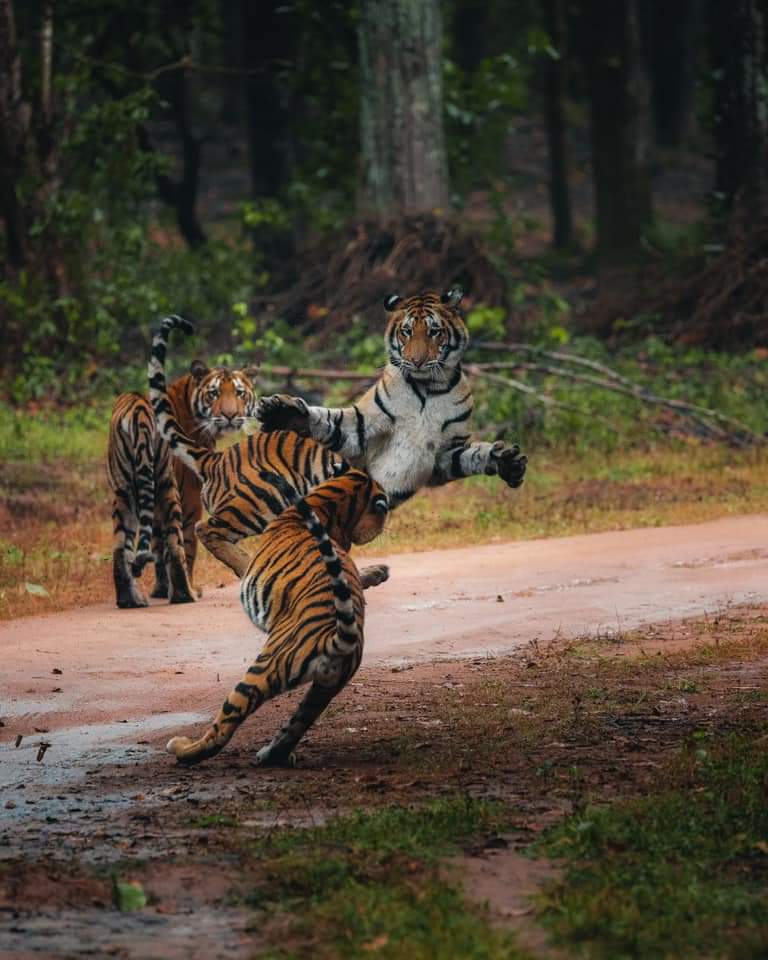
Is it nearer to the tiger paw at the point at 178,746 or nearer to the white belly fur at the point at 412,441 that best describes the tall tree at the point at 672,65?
the white belly fur at the point at 412,441

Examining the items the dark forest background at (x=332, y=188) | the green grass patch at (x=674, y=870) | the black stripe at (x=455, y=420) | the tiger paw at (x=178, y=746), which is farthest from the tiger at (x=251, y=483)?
the dark forest background at (x=332, y=188)

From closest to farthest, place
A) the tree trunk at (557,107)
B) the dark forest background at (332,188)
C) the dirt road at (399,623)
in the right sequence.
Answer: the dirt road at (399,623)
the dark forest background at (332,188)
the tree trunk at (557,107)

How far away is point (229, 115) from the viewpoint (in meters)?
39.8

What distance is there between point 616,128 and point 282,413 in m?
14.4

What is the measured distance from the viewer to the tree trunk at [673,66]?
3528 centimetres

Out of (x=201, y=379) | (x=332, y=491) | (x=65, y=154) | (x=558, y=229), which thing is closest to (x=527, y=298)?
(x=558, y=229)

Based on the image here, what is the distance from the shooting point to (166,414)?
379 inches

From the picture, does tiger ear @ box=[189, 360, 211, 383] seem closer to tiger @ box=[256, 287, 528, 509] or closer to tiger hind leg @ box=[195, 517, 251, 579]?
tiger @ box=[256, 287, 528, 509]

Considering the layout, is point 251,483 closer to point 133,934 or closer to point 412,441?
point 412,441

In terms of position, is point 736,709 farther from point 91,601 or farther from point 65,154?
point 65,154

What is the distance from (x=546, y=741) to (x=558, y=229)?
23.1 metres

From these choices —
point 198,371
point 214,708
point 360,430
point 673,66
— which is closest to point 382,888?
point 214,708

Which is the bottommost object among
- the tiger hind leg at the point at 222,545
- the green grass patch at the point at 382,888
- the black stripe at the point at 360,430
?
the green grass patch at the point at 382,888

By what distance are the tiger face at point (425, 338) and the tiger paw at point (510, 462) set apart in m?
0.57
